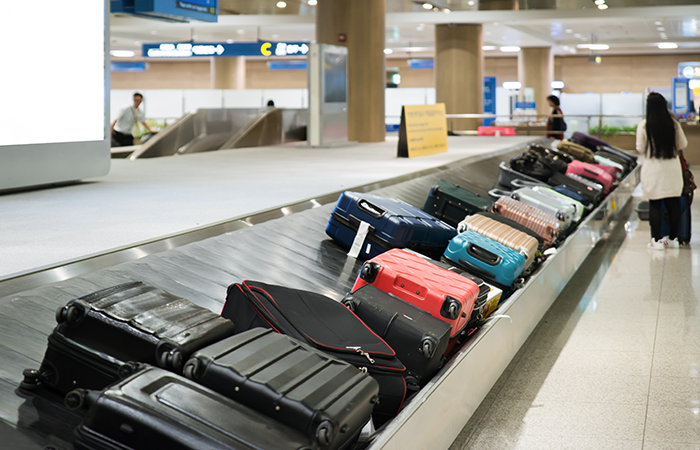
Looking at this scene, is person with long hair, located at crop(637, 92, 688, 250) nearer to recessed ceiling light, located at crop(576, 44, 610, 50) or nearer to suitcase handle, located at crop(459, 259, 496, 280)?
suitcase handle, located at crop(459, 259, 496, 280)

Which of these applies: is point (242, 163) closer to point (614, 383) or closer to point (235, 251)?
point (235, 251)

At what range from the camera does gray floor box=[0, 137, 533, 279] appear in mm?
3252

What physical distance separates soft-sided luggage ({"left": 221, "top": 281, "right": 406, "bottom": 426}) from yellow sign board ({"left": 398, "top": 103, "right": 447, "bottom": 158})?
266 inches

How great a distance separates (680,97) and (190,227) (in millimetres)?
16268

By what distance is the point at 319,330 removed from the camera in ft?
7.56

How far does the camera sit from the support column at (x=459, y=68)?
19.7 m

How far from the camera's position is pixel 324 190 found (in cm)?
532

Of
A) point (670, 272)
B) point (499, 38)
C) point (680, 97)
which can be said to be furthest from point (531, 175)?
point (499, 38)

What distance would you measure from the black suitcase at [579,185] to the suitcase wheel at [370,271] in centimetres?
461

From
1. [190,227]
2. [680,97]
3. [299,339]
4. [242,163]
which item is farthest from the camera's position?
[680,97]

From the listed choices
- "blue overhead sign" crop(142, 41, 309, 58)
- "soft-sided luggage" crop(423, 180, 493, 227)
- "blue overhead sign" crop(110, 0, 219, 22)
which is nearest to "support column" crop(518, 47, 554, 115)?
"blue overhead sign" crop(142, 41, 309, 58)

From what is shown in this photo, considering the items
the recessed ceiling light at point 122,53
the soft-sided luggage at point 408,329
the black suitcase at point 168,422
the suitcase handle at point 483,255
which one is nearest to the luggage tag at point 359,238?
the suitcase handle at point 483,255

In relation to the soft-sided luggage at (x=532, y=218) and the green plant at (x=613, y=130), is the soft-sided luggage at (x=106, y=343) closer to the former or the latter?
the soft-sided luggage at (x=532, y=218)

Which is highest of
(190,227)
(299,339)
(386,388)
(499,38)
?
(499,38)
